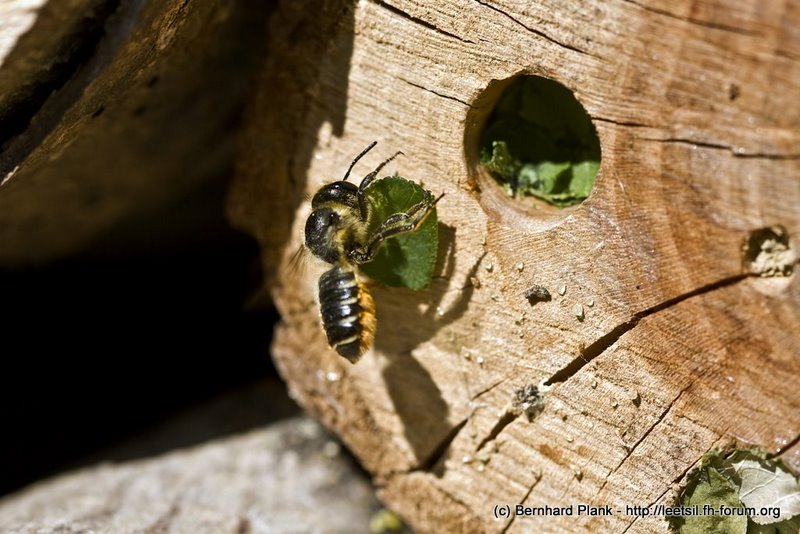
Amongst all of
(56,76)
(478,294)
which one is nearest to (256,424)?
(478,294)

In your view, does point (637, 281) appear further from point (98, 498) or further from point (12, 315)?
point (12, 315)

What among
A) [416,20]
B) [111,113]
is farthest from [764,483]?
[111,113]

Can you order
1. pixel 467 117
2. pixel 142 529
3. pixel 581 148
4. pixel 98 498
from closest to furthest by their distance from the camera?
pixel 467 117 < pixel 581 148 < pixel 142 529 < pixel 98 498

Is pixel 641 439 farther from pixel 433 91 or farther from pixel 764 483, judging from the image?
pixel 433 91

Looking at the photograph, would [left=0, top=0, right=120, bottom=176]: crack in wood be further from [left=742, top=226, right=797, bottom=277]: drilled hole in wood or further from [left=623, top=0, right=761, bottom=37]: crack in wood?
[left=742, top=226, right=797, bottom=277]: drilled hole in wood

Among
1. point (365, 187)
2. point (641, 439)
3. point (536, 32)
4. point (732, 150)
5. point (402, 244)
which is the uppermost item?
point (536, 32)

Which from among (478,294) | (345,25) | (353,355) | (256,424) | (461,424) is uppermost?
(345,25)
